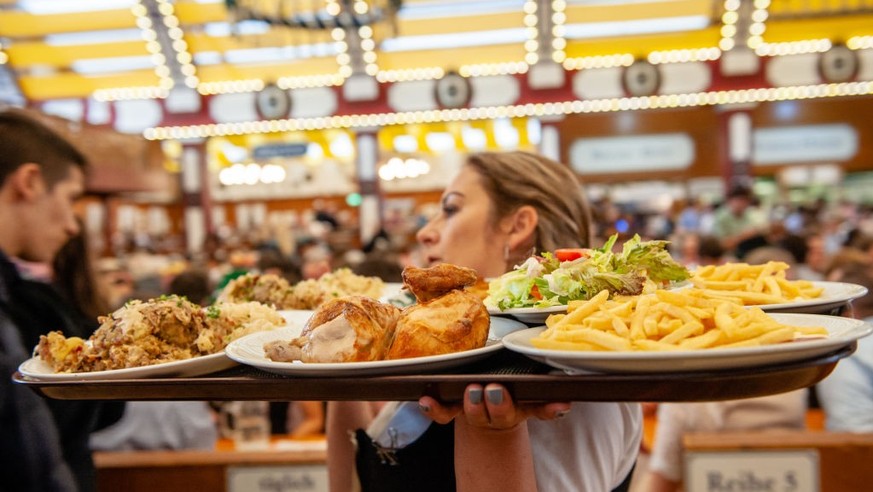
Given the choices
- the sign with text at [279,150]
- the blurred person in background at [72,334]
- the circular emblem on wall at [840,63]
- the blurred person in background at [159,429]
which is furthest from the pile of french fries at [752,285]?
the sign with text at [279,150]

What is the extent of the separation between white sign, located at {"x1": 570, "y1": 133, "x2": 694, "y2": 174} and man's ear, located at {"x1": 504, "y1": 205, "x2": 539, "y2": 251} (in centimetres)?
1208

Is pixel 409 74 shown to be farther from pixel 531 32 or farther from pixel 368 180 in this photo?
pixel 531 32

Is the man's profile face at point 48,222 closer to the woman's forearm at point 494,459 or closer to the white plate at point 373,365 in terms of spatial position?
the white plate at point 373,365

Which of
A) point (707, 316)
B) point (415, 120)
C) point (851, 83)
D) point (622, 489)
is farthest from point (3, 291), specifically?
point (851, 83)

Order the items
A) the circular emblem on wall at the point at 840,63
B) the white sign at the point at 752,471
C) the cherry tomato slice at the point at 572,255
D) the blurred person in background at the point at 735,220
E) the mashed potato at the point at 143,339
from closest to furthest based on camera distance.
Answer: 1. the mashed potato at the point at 143,339
2. the cherry tomato slice at the point at 572,255
3. the white sign at the point at 752,471
4. the blurred person in background at the point at 735,220
5. the circular emblem on wall at the point at 840,63

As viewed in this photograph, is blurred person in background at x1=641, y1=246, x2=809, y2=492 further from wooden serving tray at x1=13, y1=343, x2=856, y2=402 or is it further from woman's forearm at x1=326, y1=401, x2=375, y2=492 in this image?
wooden serving tray at x1=13, y1=343, x2=856, y2=402

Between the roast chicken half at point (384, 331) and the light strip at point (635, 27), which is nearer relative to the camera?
the roast chicken half at point (384, 331)

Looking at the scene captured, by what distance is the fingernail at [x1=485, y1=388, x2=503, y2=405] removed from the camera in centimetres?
92

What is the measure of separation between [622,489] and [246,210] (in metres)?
12.8

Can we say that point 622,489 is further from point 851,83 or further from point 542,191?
point 851,83

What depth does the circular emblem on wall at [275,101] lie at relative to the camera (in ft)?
35.7

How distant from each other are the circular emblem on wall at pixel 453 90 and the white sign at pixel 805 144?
6.14m

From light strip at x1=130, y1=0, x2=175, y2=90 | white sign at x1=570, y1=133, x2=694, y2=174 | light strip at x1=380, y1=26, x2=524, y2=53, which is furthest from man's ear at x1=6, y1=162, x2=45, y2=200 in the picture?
white sign at x1=570, y1=133, x2=694, y2=174

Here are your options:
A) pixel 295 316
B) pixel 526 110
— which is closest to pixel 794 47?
pixel 526 110
